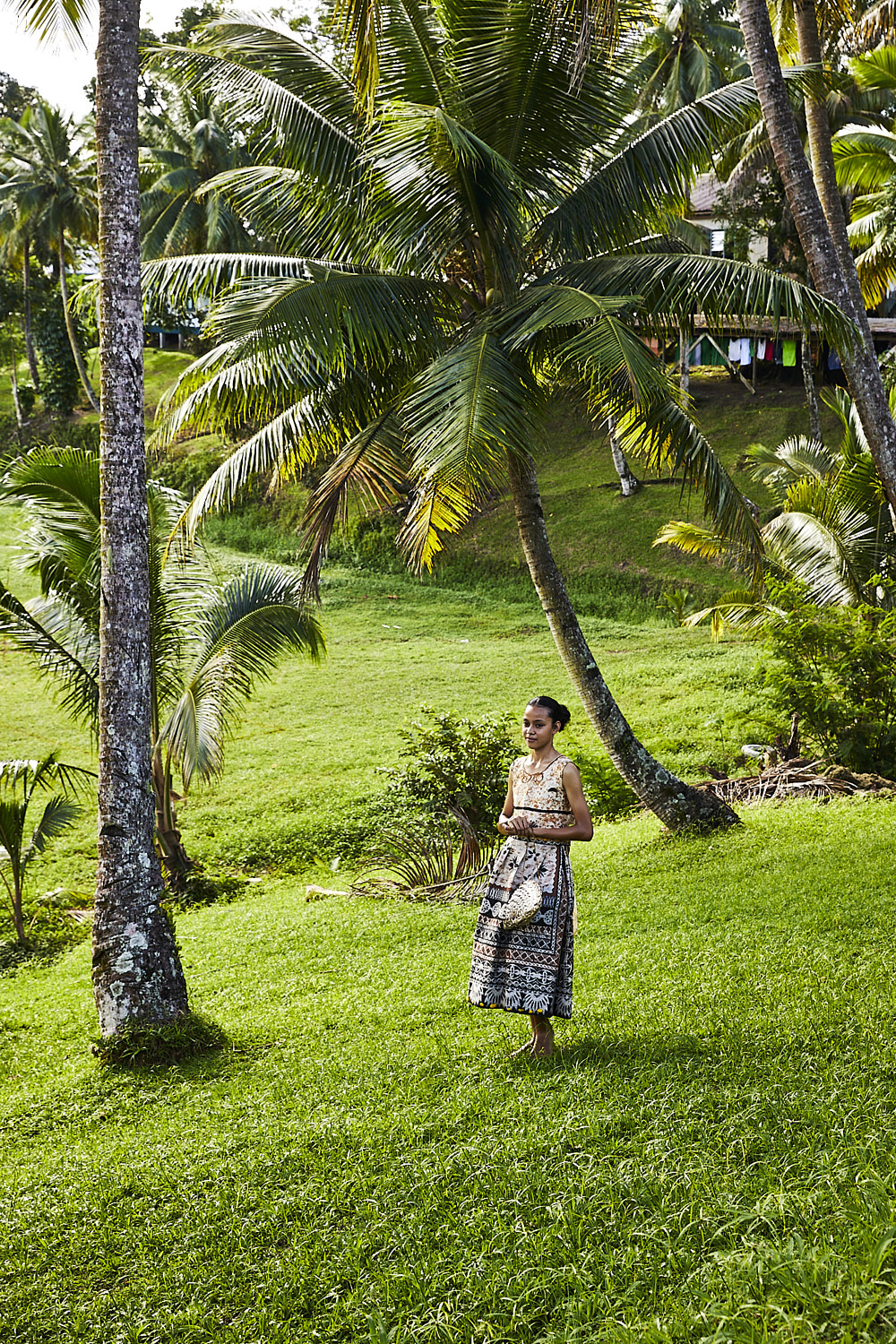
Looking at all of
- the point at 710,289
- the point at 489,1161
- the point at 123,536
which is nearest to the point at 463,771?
the point at 710,289

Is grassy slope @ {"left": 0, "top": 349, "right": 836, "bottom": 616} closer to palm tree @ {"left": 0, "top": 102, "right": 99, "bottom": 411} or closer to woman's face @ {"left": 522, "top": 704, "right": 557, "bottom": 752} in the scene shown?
palm tree @ {"left": 0, "top": 102, "right": 99, "bottom": 411}

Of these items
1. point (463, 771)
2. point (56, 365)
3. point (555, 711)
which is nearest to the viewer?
point (555, 711)

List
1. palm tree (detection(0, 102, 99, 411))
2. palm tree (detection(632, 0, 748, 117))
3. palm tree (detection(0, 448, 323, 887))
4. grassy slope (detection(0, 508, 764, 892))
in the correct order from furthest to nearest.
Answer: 1. palm tree (detection(0, 102, 99, 411))
2. palm tree (detection(632, 0, 748, 117))
3. grassy slope (detection(0, 508, 764, 892))
4. palm tree (detection(0, 448, 323, 887))

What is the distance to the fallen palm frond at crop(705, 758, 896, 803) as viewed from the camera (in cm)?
1006

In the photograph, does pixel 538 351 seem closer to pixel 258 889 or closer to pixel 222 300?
pixel 222 300

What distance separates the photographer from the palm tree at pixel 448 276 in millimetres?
7152

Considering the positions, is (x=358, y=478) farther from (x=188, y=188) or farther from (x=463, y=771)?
(x=188, y=188)

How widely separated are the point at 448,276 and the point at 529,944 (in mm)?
5942

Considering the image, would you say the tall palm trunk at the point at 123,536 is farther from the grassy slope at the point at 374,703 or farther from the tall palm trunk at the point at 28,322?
the tall palm trunk at the point at 28,322

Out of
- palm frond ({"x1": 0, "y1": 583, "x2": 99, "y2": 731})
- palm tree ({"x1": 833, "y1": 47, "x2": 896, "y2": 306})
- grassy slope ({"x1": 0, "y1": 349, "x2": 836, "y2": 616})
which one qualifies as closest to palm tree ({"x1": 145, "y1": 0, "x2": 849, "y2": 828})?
palm frond ({"x1": 0, "y1": 583, "x2": 99, "y2": 731})

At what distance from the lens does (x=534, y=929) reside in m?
4.65

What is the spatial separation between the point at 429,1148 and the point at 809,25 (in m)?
9.94

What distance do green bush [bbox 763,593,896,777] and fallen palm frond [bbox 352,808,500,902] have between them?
10.7 ft

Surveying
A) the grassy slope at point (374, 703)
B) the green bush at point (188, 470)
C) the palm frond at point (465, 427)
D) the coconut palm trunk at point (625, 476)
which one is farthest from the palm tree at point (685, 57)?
the palm frond at point (465, 427)
